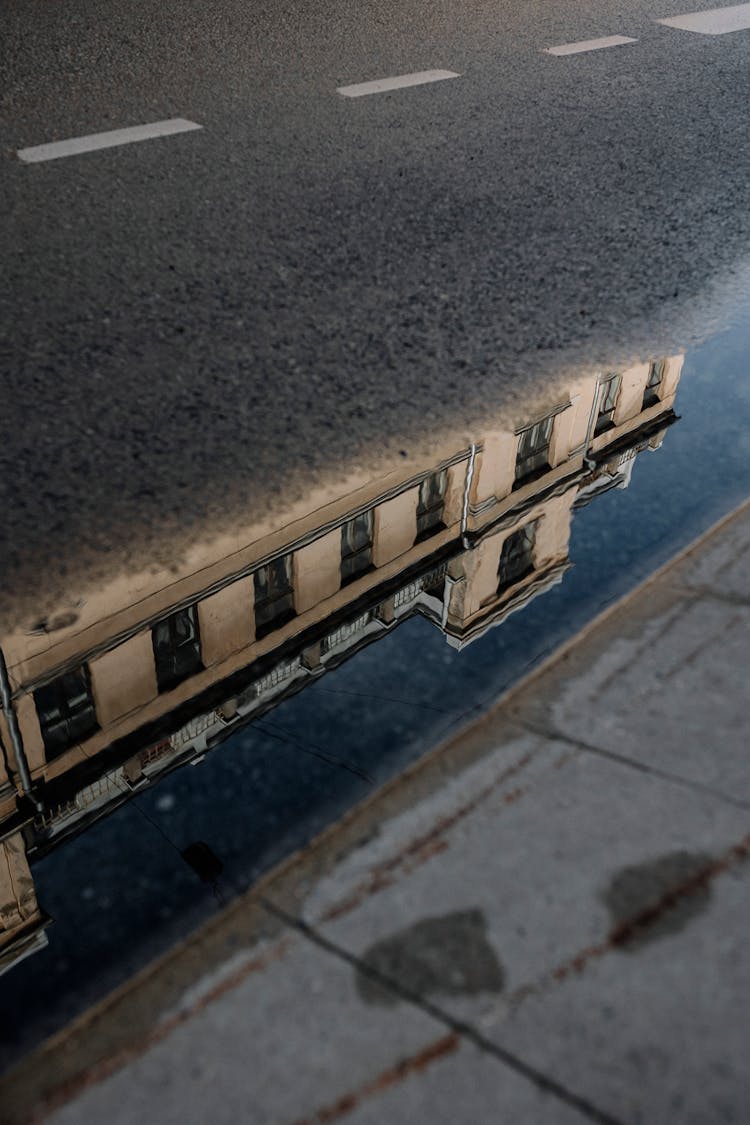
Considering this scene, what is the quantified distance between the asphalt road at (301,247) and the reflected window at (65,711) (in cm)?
36

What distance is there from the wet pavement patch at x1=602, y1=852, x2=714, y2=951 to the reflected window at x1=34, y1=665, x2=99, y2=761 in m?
1.55

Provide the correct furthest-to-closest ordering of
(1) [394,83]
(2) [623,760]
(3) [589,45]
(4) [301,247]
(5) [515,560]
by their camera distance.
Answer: (3) [589,45]
(1) [394,83]
(4) [301,247]
(5) [515,560]
(2) [623,760]

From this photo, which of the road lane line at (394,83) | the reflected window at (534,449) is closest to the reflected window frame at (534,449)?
the reflected window at (534,449)

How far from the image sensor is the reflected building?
10.3ft

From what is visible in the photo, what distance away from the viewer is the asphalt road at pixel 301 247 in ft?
13.9

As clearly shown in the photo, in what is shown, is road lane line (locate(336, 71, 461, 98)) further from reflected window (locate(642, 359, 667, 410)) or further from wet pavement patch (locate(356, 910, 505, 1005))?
wet pavement patch (locate(356, 910, 505, 1005))

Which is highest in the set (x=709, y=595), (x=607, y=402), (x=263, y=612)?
(x=607, y=402)

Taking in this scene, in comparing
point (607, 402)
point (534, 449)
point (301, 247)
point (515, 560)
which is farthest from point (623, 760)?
point (301, 247)

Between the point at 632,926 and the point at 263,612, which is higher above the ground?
the point at 632,926

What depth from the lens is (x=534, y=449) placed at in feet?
14.3

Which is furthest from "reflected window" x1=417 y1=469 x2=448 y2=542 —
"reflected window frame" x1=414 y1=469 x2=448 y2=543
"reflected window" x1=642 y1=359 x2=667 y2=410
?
"reflected window" x1=642 y1=359 x2=667 y2=410

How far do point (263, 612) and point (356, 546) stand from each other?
0.45 m

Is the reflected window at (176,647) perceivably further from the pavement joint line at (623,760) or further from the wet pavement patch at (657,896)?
the wet pavement patch at (657,896)

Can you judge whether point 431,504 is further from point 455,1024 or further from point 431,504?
point 455,1024
